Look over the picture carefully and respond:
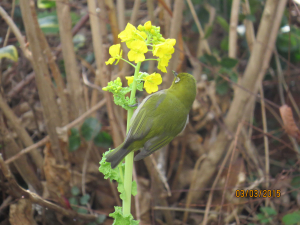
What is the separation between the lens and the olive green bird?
3.65ft

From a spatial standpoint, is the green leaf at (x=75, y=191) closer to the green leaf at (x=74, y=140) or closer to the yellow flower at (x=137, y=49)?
the green leaf at (x=74, y=140)

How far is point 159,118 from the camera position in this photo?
1.16 meters

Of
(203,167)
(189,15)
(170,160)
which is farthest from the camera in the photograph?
(189,15)

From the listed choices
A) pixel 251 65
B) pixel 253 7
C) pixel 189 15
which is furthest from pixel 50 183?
pixel 253 7

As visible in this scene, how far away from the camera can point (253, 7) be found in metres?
2.44

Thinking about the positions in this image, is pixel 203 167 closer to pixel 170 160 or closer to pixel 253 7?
pixel 170 160

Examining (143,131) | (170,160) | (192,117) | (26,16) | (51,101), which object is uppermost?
(26,16)

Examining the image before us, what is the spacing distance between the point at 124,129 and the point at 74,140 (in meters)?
0.33

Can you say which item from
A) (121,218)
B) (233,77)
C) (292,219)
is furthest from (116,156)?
(233,77)

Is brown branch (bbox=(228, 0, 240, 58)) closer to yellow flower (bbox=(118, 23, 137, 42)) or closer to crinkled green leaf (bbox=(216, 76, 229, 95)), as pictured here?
crinkled green leaf (bbox=(216, 76, 229, 95))

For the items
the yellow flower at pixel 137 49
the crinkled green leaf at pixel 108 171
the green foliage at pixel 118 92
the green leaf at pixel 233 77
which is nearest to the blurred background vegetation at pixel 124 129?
the green leaf at pixel 233 77

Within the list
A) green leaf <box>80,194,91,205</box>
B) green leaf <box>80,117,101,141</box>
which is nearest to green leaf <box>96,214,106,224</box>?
green leaf <box>80,194,91,205</box>

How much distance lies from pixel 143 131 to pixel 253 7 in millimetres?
1779

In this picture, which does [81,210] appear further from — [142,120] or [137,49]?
[137,49]
